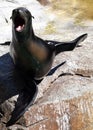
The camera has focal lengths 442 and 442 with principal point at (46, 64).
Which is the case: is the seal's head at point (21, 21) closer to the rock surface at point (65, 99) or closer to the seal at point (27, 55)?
the seal at point (27, 55)

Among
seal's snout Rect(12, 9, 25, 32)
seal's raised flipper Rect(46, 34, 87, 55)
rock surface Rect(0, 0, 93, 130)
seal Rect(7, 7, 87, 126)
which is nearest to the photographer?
seal's snout Rect(12, 9, 25, 32)

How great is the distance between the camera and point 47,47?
221 inches

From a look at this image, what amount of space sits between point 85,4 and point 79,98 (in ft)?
15.0

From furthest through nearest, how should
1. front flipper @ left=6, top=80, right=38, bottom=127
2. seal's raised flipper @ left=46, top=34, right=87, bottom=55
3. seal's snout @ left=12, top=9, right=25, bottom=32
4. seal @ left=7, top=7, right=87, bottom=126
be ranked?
seal's raised flipper @ left=46, top=34, right=87, bottom=55
front flipper @ left=6, top=80, right=38, bottom=127
seal @ left=7, top=7, right=87, bottom=126
seal's snout @ left=12, top=9, right=25, bottom=32

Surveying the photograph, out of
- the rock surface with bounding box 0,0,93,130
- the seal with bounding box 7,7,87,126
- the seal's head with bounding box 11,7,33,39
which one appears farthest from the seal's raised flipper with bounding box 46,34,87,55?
the seal's head with bounding box 11,7,33,39

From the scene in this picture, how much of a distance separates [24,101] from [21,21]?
967 mm

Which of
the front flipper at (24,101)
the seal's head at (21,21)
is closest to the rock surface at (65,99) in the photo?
the front flipper at (24,101)

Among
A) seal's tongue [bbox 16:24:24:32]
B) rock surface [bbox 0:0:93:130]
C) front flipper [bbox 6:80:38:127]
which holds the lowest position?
rock surface [bbox 0:0:93:130]

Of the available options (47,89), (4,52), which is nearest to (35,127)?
(47,89)

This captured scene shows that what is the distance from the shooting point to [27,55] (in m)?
5.30

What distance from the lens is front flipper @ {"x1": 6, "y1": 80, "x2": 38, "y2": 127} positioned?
5.05 meters

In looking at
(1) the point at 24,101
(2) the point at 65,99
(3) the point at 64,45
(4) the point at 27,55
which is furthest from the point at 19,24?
(3) the point at 64,45

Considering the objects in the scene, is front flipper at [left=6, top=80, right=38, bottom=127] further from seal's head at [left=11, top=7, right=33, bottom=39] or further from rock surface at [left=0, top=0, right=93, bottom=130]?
seal's head at [left=11, top=7, right=33, bottom=39]

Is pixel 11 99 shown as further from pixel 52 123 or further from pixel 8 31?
pixel 8 31
